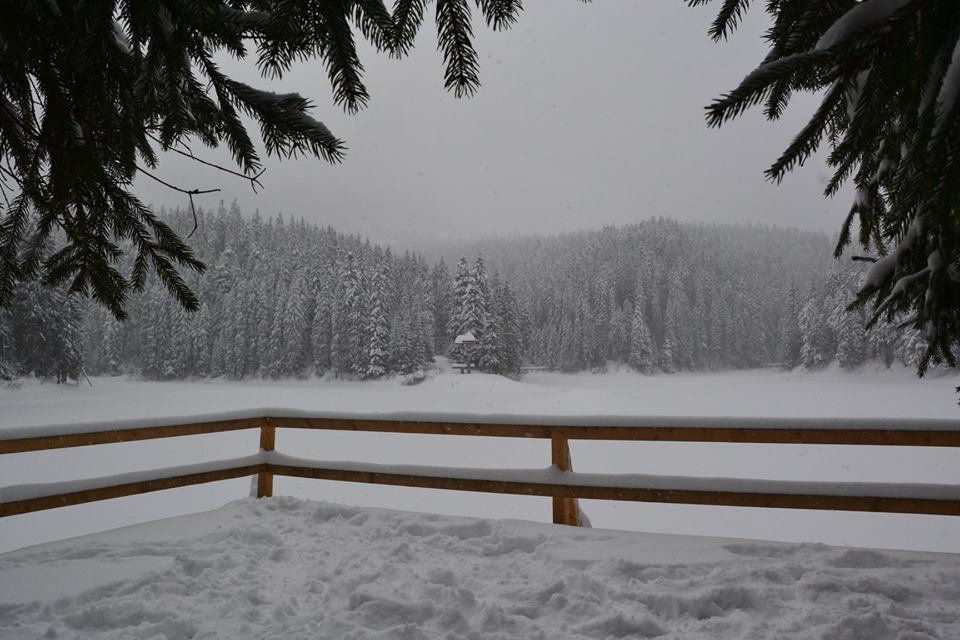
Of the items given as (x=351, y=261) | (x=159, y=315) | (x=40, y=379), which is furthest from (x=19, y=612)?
(x=159, y=315)

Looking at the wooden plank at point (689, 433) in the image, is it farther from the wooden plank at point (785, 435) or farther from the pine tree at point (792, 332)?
the pine tree at point (792, 332)

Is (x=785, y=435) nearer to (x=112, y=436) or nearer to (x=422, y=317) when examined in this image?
(x=112, y=436)

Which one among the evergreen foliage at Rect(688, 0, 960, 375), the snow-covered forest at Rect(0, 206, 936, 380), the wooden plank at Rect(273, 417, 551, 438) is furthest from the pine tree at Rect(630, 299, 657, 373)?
the evergreen foliage at Rect(688, 0, 960, 375)

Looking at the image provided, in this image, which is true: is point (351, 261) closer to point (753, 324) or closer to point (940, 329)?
point (940, 329)

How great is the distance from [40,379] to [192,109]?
45.7m

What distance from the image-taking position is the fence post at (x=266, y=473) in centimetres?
512

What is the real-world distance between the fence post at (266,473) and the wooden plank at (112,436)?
3.4 inches

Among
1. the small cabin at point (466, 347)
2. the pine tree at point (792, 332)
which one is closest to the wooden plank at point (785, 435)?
the small cabin at point (466, 347)

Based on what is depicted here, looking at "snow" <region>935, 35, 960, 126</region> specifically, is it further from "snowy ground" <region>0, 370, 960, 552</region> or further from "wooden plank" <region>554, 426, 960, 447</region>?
"snowy ground" <region>0, 370, 960, 552</region>

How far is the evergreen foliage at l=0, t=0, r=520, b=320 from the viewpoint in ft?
3.97

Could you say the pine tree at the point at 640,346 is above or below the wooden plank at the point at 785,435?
above

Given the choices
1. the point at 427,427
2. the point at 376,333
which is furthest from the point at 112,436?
the point at 376,333

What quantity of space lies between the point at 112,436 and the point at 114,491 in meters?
0.47

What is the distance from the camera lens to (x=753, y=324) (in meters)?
78.0
